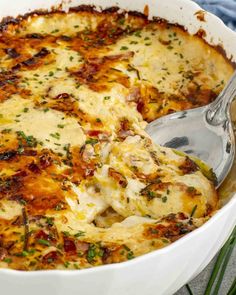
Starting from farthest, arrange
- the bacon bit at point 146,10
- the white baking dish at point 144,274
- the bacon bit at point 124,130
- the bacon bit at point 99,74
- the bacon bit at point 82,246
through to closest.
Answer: the bacon bit at point 146,10 → the bacon bit at point 99,74 → the bacon bit at point 124,130 → the bacon bit at point 82,246 → the white baking dish at point 144,274

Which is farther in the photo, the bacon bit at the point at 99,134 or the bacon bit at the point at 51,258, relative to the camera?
the bacon bit at the point at 99,134

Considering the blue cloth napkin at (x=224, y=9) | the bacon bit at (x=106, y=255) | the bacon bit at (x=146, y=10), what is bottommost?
the blue cloth napkin at (x=224, y=9)

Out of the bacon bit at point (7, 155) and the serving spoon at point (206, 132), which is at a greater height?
the bacon bit at point (7, 155)

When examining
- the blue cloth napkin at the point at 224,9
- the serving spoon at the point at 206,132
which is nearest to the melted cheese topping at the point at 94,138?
the serving spoon at the point at 206,132

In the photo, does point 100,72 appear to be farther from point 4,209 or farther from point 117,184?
point 4,209

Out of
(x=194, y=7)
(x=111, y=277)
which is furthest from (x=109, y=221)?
(x=194, y=7)

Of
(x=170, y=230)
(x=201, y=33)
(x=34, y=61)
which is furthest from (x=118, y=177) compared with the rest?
(x=201, y=33)

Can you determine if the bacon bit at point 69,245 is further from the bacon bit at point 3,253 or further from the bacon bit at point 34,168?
the bacon bit at point 34,168

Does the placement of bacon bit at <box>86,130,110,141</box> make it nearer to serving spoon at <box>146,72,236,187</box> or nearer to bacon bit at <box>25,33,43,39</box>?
serving spoon at <box>146,72,236,187</box>
